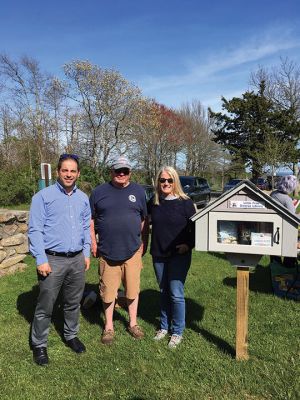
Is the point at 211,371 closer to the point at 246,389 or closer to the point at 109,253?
the point at 246,389

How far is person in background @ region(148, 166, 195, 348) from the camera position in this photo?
3.83 meters

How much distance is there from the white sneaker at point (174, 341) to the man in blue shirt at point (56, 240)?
108 centimetres

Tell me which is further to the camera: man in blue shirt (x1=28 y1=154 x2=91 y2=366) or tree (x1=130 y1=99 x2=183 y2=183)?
tree (x1=130 y1=99 x2=183 y2=183)

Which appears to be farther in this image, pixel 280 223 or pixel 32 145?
pixel 32 145

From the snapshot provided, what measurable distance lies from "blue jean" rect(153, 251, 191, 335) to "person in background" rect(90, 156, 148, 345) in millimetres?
295

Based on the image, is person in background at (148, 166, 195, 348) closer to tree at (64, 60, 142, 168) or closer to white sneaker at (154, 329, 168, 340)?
white sneaker at (154, 329, 168, 340)

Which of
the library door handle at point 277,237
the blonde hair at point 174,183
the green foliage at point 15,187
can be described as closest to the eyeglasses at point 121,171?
the blonde hair at point 174,183

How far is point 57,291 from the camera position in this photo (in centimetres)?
362

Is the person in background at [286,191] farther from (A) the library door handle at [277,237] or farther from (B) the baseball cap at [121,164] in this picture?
(B) the baseball cap at [121,164]

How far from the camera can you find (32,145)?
23859mm

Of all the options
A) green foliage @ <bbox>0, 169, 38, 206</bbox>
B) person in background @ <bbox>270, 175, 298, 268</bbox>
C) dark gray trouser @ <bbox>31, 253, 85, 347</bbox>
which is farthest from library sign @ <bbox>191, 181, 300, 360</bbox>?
green foliage @ <bbox>0, 169, 38, 206</bbox>

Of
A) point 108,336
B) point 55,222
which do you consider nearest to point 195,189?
point 108,336

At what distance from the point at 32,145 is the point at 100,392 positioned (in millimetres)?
22371

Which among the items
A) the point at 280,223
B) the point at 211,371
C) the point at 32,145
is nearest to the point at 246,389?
the point at 211,371
